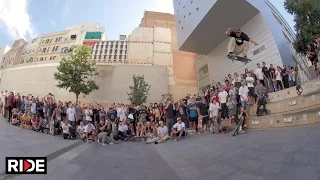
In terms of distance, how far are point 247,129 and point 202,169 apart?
595 centimetres

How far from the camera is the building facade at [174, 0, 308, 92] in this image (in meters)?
20.8

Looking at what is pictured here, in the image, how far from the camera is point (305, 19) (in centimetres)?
1714

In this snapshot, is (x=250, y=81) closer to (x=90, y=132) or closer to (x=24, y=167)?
(x=90, y=132)

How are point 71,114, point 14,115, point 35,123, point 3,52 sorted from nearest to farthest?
point 71,114
point 35,123
point 14,115
point 3,52

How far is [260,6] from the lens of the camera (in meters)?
21.5

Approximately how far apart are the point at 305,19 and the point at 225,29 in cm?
834

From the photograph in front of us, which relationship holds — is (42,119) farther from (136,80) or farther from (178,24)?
(178,24)

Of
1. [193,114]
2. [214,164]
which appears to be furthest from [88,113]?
[214,164]

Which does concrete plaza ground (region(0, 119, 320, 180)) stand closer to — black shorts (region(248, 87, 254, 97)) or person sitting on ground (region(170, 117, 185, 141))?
person sitting on ground (region(170, 117, 185, 141))

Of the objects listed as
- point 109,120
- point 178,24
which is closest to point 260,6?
point 178,24

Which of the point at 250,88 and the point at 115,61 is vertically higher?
the point at 115,61

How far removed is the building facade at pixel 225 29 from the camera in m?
20.8

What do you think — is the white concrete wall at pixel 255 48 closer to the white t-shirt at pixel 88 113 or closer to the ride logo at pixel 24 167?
the white t-shirt at pixel 88 113

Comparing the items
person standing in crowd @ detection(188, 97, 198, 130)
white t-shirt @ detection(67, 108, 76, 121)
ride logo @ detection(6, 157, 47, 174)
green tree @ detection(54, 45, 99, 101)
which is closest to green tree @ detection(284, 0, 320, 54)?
person standing in crowd @ detection(188, 97, 198, 130)
